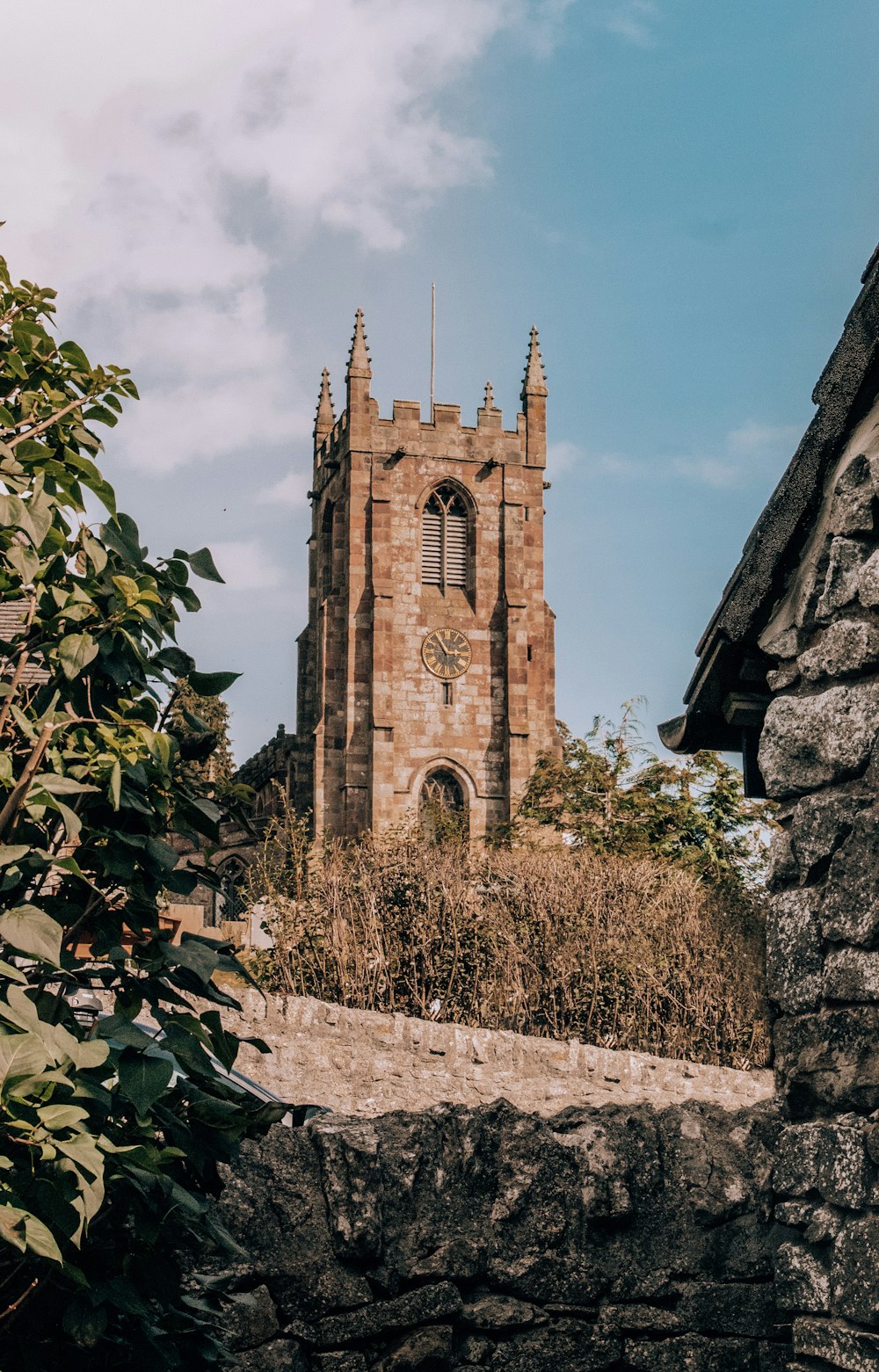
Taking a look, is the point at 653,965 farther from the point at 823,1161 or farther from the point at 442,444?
the point at 442,444

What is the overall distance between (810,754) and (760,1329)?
1858mm

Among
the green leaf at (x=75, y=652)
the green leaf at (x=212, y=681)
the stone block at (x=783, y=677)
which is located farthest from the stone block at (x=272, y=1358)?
the stone block at (x=783, y=677)

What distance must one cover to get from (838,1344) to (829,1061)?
0.80m

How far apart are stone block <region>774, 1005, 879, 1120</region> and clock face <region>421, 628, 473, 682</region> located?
47.0 m

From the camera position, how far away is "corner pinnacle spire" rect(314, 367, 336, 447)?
189 feet

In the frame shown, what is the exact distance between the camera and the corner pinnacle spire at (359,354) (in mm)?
52406

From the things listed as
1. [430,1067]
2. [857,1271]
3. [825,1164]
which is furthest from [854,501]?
[430,1067]

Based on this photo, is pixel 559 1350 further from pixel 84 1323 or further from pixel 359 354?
pixel 359 354

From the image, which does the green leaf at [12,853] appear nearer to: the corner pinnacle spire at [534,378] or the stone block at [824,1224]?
the stone block at [824,1224]

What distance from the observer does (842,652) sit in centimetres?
479

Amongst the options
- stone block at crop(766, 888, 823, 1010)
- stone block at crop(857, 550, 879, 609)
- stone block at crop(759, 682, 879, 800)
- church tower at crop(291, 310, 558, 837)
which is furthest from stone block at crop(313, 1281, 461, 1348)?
church tower at crop(291, 310, 558, 837)

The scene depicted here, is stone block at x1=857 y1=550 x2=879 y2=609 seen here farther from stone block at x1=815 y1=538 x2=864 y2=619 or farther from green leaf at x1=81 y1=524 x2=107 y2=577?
green leaf at x1=81 y1=524 x2=107 y2=577

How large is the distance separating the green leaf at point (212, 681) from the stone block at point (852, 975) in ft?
6.93

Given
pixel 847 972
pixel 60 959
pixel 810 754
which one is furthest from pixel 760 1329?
pixel 60 959
